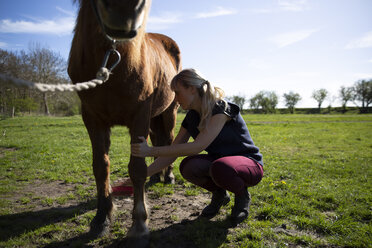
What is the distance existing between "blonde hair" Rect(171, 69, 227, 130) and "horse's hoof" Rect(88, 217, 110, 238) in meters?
1.36

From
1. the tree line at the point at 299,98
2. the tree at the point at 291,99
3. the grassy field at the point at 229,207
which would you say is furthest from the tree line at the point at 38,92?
the tree at the point at 291,99

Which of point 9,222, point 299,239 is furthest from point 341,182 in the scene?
point 9,222

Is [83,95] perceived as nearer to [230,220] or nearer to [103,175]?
[103,175]

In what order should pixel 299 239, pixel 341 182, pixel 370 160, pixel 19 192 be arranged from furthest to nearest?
pixel 370 160, pixel 341 182, pixel 19 192, pixel 299 239

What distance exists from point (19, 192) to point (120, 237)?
7.12 feet

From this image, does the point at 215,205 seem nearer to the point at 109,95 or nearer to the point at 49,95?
the point at 109,95

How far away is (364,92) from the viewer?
6681 centimetres

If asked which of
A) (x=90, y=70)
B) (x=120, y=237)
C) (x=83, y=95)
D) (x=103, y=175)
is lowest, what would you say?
(x=120, y=237)

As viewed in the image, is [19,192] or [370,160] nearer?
[19,192]

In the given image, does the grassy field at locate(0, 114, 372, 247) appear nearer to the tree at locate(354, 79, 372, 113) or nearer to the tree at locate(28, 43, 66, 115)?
the tree at locate(28, 43, 66, 115)

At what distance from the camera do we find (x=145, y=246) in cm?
206

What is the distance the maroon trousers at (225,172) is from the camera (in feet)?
7.59

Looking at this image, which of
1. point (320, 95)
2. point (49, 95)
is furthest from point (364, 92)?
point (49, 95)

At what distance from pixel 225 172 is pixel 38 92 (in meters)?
26.7
